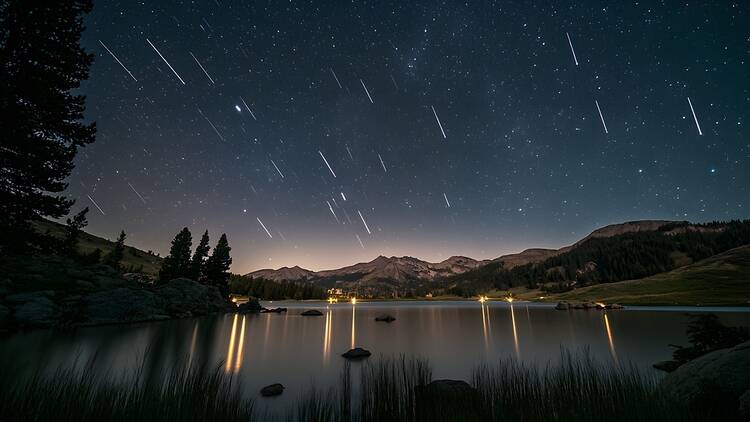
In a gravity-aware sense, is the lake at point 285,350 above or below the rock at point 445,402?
below

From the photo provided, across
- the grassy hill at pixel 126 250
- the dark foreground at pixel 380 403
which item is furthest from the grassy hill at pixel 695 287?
the grassy hill at pixel 126 250

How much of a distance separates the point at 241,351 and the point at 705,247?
823 feet

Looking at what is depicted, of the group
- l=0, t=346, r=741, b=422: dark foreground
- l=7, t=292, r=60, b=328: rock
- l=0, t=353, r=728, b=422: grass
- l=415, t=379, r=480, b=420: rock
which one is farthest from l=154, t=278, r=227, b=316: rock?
l=415, t=379, r=480, b=420: rock

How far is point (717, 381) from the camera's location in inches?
338

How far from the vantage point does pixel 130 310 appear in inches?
1594

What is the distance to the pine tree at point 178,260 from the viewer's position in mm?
81375

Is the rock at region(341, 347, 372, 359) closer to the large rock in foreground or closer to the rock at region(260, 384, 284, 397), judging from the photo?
the rock at region(260, 384, 284, 397)

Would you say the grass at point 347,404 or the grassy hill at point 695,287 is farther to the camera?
the grassy hill at point 695,287

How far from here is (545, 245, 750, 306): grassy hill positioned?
3706 inches

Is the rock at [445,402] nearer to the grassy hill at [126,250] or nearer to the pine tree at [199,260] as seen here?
the pine tree at [199,260]

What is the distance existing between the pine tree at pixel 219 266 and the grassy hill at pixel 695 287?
130280 mm

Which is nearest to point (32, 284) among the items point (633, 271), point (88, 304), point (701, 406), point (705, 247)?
point (88, 304)

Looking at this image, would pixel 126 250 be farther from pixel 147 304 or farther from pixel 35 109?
pixel 35 109

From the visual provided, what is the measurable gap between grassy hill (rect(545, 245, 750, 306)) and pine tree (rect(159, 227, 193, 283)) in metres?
139
